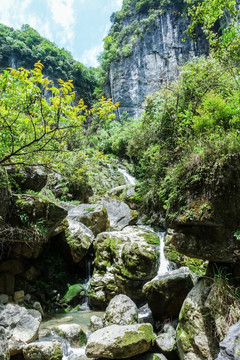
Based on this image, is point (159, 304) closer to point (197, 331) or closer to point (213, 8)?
point (197, 331)

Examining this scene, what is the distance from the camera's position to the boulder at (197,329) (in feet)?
12.6

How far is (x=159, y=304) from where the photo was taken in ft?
18.4

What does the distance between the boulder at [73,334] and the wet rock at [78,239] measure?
3092 millimetres

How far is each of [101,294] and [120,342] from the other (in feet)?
10.6

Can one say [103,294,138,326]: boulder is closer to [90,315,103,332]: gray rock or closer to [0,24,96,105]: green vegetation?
[90,315,103,332]: gray rock

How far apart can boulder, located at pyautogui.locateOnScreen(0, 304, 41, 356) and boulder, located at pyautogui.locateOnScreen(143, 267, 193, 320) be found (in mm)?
2687

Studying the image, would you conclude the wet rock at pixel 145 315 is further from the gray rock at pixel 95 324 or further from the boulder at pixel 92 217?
the boulder at pixel 92 217

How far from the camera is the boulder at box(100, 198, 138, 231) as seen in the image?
426 inches

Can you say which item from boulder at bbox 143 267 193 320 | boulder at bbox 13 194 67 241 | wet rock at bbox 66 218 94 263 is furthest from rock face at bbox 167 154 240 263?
wet rock at bbox 66 218 94 263

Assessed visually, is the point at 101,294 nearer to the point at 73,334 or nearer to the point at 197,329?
the point at 73,334

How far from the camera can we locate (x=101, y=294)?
7422 millimetres

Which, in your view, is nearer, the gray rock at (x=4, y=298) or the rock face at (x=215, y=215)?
the rock face at (x=215, y=215)

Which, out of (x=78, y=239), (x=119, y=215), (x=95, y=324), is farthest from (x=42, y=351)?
(x=119, y=215)

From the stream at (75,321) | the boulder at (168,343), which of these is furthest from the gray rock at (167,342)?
the stream at (75,321)
